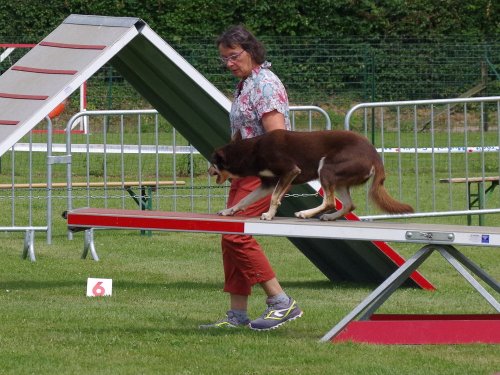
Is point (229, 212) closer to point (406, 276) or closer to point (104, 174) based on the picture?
point (406, 276)

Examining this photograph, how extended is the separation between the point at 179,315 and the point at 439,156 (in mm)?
11908

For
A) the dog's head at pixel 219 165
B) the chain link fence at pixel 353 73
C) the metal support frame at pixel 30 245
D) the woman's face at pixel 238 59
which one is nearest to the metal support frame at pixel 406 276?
the dog's head at pixel 219 165

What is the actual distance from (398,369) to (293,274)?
14.6ft

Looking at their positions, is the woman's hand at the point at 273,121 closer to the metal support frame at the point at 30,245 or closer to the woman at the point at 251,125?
the woman at the point at 251,125

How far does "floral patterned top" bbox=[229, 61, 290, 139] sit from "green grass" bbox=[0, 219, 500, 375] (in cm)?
123

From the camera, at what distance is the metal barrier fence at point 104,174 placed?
11992mm

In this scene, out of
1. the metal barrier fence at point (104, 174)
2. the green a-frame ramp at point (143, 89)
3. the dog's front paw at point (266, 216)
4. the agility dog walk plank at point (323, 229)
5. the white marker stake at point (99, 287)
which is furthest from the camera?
the metal barrier fence at point (104, 174)

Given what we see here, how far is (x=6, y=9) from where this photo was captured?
2836cm

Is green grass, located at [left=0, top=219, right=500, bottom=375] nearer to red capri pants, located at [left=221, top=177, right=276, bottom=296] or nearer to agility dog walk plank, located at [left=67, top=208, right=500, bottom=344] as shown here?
agility dog walk plank, located at [left=67, top=208, right=500, bottom=344]

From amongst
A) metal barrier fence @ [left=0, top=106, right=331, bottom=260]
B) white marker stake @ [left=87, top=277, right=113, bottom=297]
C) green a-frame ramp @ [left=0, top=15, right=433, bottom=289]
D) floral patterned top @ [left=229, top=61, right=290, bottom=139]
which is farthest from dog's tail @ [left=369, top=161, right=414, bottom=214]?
metal barrier fence @ [left=0, top=106, right=331, bottom=260]

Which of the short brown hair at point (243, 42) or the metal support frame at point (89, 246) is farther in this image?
the metal support frame at point (89, 246)

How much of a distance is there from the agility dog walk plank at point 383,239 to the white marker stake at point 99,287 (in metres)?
2.29

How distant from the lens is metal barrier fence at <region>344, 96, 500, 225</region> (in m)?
12.1

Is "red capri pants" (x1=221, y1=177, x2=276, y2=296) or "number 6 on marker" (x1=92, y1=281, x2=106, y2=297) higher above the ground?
"red capri pants" (x1=221, y1=177, x2=276, y2=296)
